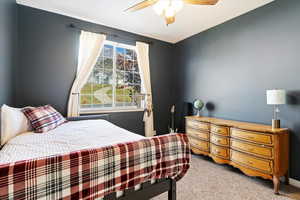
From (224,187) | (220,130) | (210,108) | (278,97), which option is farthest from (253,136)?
(210,108)

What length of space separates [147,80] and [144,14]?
4.94 feet

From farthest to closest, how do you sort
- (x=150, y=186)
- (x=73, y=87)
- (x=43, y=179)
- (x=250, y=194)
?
1. (x=73, y=87)
2. (x=250, y=194)
3. (x=150, y=186)
4. (x=43, y=179)

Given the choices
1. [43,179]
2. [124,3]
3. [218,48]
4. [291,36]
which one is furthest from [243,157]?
[124,3]

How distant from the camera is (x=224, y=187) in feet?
6.72

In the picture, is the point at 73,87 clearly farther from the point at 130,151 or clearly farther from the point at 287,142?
the point at 287,142

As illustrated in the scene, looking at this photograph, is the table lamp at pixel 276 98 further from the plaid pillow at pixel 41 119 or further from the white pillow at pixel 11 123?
the white pillow at pixel 11 123

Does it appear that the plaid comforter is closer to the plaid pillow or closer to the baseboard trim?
the plaid pillow

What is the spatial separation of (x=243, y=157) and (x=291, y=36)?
191cm

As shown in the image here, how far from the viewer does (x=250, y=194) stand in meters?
1.90

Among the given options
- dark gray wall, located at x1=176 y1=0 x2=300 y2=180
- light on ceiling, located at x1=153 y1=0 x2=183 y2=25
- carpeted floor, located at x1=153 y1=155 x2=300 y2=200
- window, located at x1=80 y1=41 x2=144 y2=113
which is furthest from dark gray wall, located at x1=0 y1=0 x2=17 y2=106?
dark gray wall, located at x1=176 y1=0 x2=300 y2=180

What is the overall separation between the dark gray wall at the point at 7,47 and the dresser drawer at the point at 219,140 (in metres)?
3.28

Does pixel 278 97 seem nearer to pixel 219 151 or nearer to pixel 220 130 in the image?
pixel 220 130

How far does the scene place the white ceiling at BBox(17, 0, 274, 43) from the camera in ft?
8.14

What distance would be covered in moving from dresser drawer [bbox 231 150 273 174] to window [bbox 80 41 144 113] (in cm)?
234
